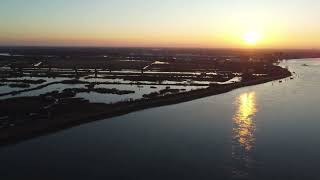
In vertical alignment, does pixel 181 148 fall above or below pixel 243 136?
below

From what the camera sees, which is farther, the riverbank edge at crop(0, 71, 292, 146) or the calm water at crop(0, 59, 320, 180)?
the riverbank edge at crop(0, 71, 292, 146)

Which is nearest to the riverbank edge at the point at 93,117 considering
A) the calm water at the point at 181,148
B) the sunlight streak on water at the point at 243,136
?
the calm water at the point at 181,148

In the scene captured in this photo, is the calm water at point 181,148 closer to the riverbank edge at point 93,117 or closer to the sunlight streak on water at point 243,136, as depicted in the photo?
→ the sunlight streak on water at point 243,136

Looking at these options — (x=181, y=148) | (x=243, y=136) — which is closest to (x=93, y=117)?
(x=181, y=148)

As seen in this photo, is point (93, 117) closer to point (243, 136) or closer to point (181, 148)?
point (181, 148)

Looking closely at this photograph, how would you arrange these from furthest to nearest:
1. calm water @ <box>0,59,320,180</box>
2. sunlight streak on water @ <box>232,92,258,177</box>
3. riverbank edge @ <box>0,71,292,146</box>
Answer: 1. riverbank edge @ <box>0,71,292,146</box>
2. sunlight streak on water @ <box>232,92,258,177</box>
3. calm water @ <box>0,59,320,180</box>

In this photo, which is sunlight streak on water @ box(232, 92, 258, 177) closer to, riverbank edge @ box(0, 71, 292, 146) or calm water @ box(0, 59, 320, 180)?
calm water @ box(0, 59, 320, 180)

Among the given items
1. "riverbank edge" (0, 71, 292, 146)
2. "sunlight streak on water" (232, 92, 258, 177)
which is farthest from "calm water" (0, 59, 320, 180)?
"riverbank edge" (0, 71, 292, 146)
